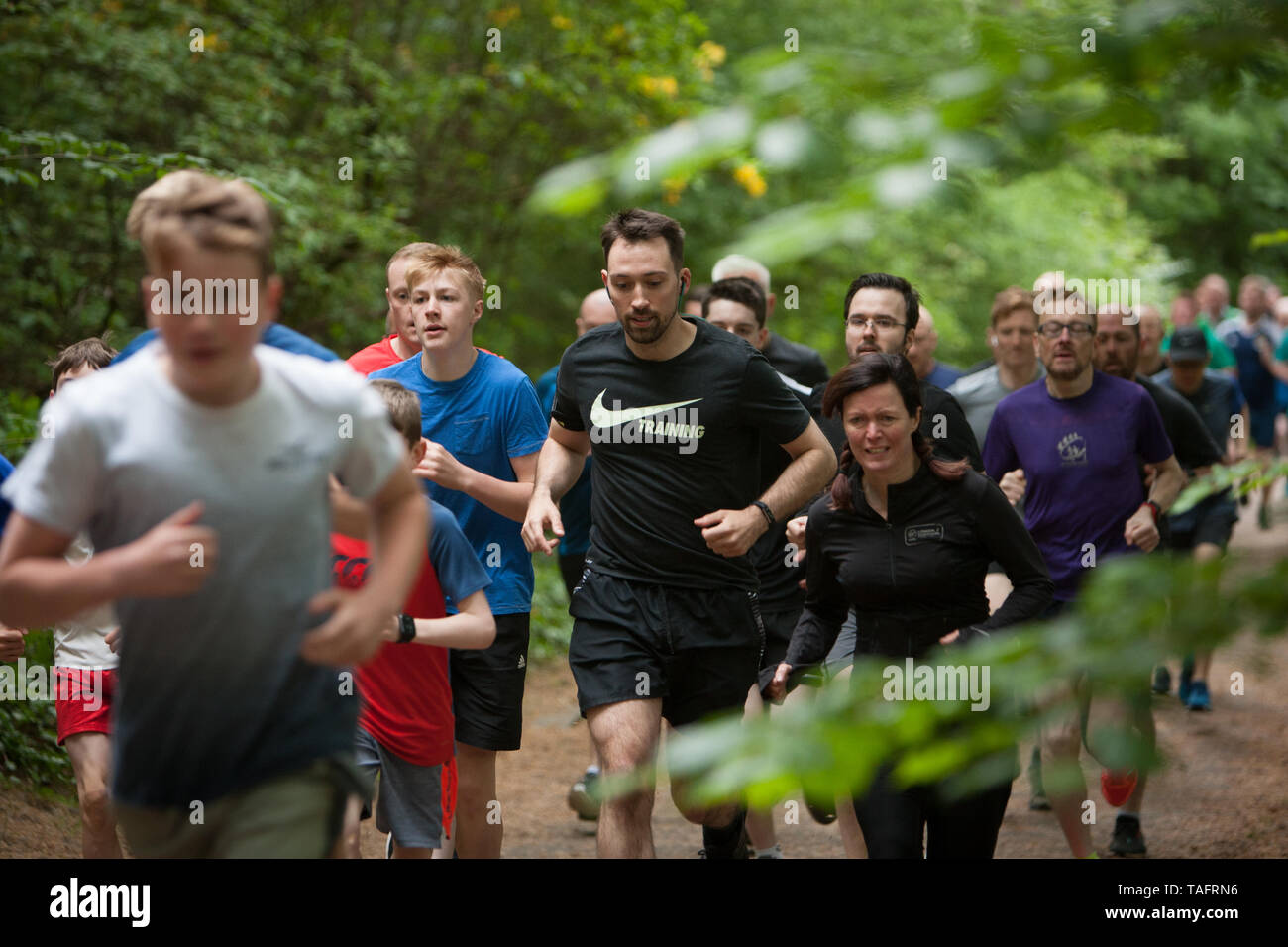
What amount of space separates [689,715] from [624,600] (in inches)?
20.4

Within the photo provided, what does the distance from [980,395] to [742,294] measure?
1.76 meters

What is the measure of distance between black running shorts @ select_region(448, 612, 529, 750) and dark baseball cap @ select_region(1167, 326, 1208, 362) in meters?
6.64

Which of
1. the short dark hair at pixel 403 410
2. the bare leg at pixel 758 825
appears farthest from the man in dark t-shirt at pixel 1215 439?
the short dark hair at pixel 403 410

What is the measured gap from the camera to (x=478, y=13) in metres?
14.9

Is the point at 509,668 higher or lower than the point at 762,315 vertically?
lower

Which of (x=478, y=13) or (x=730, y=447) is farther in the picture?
(x=478, y=13)

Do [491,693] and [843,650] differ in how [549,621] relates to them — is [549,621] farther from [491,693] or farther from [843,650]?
[843,650]

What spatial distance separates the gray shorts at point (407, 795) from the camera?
5309 mm

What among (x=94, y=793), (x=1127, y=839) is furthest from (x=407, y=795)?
(x=1127, y=839)

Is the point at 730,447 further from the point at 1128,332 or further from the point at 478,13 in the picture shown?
the point at 478,13

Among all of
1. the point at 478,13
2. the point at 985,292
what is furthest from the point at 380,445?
the point at 985,292

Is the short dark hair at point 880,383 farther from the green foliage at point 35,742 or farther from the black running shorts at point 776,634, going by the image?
the green foliage at point 35,742

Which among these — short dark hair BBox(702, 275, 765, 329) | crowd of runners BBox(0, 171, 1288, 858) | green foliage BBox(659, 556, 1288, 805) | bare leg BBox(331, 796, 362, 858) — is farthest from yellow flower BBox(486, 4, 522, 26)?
green foliage BBox(659, 556, 1288, 805)

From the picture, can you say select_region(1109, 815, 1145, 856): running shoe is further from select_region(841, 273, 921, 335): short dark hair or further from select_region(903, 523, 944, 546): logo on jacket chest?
select_region(903, 523, 944, 546): logo on jacket chest
